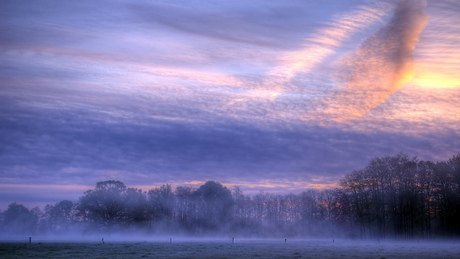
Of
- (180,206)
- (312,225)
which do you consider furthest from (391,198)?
(180,206)

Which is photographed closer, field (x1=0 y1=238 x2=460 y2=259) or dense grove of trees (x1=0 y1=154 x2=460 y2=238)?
field (x1=0 y1=238 x2=460 y2=259)

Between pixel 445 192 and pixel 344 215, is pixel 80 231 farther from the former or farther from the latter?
pixel 445 192

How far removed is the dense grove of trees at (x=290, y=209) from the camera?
356ft

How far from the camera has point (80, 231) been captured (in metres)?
137

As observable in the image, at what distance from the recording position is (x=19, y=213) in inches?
7461

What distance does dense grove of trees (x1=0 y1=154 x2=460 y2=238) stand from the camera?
356ft

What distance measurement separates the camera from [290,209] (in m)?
161

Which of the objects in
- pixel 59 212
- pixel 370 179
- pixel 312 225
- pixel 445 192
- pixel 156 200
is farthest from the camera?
pixel 59 212

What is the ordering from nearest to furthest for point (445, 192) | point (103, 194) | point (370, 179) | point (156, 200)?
point (445, 192) → point (370, 179) → point (103, 194) → point (156, 200)

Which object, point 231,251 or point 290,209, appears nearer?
point 231,251

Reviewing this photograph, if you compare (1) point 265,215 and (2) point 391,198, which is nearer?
(2) point 391,198

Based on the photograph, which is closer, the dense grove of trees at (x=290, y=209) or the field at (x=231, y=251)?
the field at (x=231, y=251)

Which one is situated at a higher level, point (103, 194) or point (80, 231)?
point (103, 194)

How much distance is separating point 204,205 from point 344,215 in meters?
48.0
